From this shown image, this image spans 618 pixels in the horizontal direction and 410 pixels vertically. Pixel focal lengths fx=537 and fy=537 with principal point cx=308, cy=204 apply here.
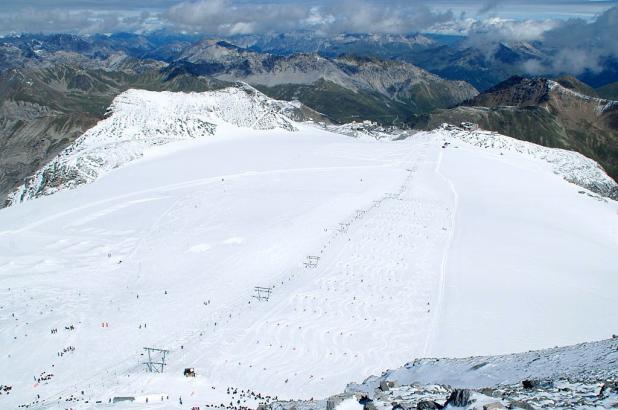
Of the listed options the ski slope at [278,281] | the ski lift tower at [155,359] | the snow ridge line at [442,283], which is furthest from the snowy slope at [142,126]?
the ski lift tower at [155,359]

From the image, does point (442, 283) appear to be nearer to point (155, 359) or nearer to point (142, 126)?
point (155, 359)

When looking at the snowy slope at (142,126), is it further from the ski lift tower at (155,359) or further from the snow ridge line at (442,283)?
the ski lift tower at (155,359)

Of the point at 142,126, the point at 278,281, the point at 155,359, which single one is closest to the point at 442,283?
the point at 278,281

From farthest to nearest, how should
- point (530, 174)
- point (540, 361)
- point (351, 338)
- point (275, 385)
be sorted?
1. point (530, 174)
2. point (351, 338)
3. point (275, 385)
4. point (540, 361)

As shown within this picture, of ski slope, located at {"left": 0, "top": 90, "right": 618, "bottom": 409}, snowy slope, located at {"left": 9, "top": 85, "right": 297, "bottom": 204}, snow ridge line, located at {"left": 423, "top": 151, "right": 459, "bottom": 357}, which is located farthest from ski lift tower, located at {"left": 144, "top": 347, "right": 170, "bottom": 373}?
snowy slope, located at {"left": 9, "top": 85, "right": 297, "bottom": 204}

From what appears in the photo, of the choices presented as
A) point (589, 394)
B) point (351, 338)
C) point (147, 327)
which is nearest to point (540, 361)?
point (589, 394)

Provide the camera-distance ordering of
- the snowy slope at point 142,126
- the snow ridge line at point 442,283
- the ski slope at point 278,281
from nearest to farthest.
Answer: the ski slope at point 278,281 < the snow ridge line at point 442,283 < the snowy slope at point 142,126

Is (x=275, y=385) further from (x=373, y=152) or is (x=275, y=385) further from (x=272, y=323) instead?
(x=373, y=152)

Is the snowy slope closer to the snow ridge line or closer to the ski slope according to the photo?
the ski slope

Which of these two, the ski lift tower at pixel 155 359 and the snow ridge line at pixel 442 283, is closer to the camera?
the ski lift tower at pixel 155 359
